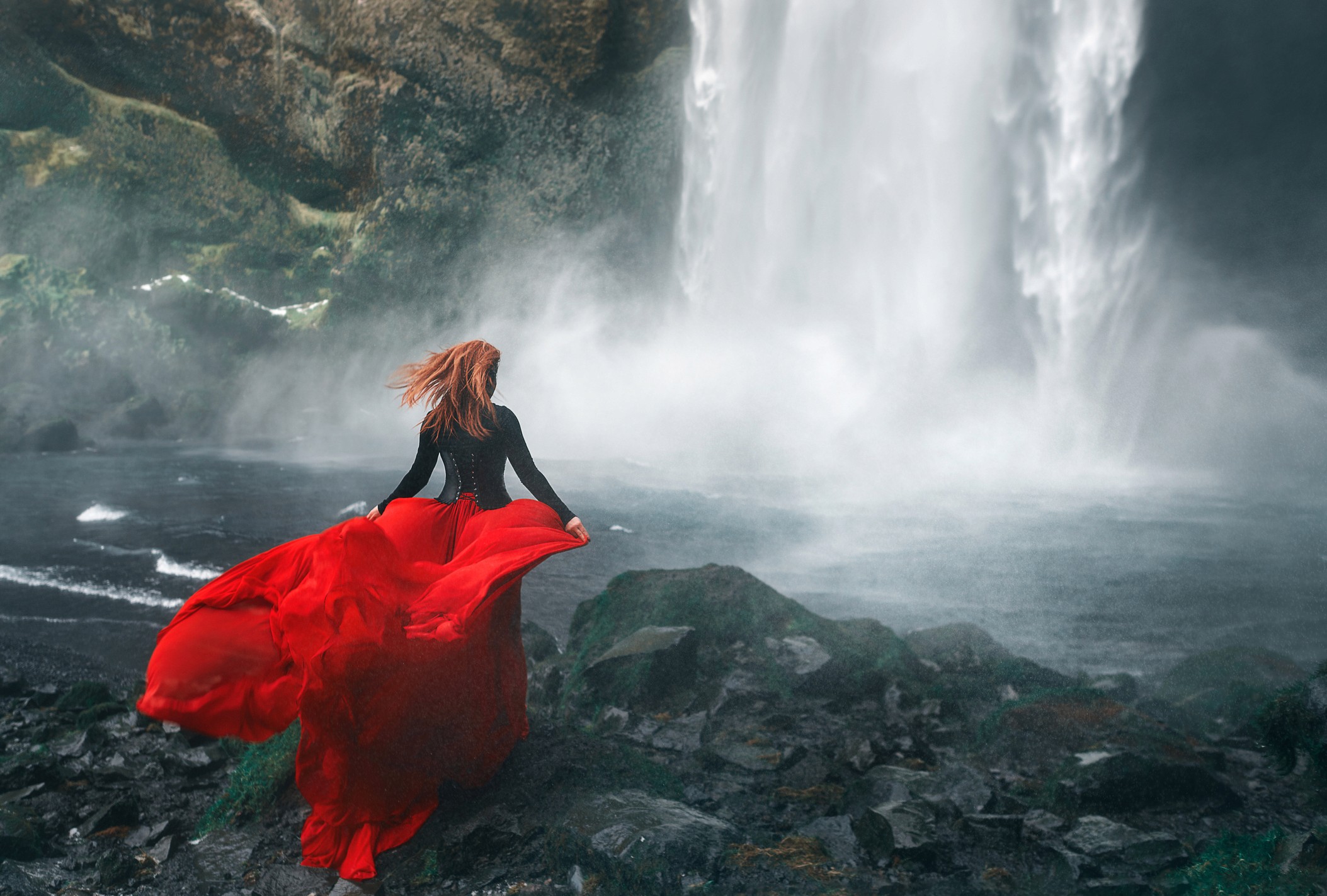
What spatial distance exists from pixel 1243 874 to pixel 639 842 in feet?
6.89

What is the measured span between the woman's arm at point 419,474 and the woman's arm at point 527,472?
1.12 feet

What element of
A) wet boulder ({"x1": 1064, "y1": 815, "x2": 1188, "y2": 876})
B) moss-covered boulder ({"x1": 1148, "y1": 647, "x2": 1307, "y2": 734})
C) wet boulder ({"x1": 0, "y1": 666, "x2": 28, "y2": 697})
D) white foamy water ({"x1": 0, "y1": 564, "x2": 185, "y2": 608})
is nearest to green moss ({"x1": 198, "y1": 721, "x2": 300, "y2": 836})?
wet boulder ({"x1": 0, "y1": 666, "x2": 28, "y2": 697})

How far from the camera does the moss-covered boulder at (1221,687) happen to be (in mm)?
4570

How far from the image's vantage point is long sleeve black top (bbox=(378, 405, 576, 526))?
117 inches

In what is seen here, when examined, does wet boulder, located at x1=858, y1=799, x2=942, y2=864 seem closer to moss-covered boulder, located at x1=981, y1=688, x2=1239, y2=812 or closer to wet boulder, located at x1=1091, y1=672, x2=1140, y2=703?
moss-covered boulder, located at x1=981, y1=688, x2=1239, y2=812

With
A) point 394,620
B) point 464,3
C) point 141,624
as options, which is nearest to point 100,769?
point 394,620

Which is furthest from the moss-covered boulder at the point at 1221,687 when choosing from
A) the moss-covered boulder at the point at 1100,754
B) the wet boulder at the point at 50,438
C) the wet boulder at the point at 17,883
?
the wet boulder at the point at 50,438

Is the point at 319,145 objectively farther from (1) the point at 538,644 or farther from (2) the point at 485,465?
(2) the point at 485,465

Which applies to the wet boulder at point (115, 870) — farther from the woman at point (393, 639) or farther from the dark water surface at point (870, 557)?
the dark water surface at point (870, 557)

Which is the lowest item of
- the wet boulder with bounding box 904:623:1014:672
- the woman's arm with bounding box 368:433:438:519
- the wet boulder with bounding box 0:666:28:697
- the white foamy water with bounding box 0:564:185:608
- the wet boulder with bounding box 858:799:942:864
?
the white foamy water with bounding box 0:564:185:608

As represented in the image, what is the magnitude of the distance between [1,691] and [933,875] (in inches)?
262

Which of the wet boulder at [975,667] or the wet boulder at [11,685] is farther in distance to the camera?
the wet boulder at [11,685]

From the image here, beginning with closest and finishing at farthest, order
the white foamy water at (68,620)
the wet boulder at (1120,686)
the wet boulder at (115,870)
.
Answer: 1. the wet boulder at (115,870)
2. the wet boulder at (1120,686)
3. the white foamy water at (68,620)

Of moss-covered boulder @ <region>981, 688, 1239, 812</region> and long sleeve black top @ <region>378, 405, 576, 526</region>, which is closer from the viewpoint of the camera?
long sleeve black top @ <region>378, 405, 576, 526</region>
